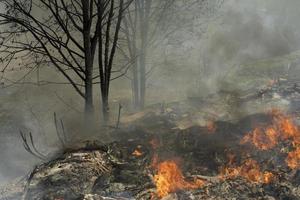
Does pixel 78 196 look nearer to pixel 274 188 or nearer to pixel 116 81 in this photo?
pixel 274 188

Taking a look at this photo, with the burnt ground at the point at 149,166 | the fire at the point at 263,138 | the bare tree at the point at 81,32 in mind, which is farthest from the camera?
the bare tree at the point at 81,32

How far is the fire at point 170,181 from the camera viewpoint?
6613 mm

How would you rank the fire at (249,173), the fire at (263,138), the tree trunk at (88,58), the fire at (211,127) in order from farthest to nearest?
the fire at (211,127) → the tree trunk at (88,58) → the fire at (263,138) → the fire at (249,173)

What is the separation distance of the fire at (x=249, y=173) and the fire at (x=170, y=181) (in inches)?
20.9

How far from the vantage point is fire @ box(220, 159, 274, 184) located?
671 cm

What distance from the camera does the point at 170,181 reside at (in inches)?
267

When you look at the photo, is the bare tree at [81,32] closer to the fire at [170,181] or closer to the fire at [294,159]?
the fire at [170,181]

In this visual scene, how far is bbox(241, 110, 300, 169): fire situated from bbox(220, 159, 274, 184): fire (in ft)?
1.88

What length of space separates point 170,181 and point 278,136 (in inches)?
102

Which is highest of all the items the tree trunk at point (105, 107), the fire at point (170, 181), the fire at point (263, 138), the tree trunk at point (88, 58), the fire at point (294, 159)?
the tree trunk at point (88, 58)

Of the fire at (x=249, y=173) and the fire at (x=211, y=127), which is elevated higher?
the fire at (x=211, y=127)

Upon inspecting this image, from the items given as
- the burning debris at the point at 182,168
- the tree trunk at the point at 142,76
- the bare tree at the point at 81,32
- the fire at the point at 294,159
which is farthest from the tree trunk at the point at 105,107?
the tree trunk at the point at 142,76

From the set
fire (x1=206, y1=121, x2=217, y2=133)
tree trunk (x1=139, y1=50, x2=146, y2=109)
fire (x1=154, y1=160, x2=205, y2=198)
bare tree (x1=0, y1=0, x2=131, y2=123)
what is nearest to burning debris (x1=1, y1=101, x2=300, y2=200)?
fire (x1=154, y1=160, x2=205, y2=198)

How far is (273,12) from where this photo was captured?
2675 cm
